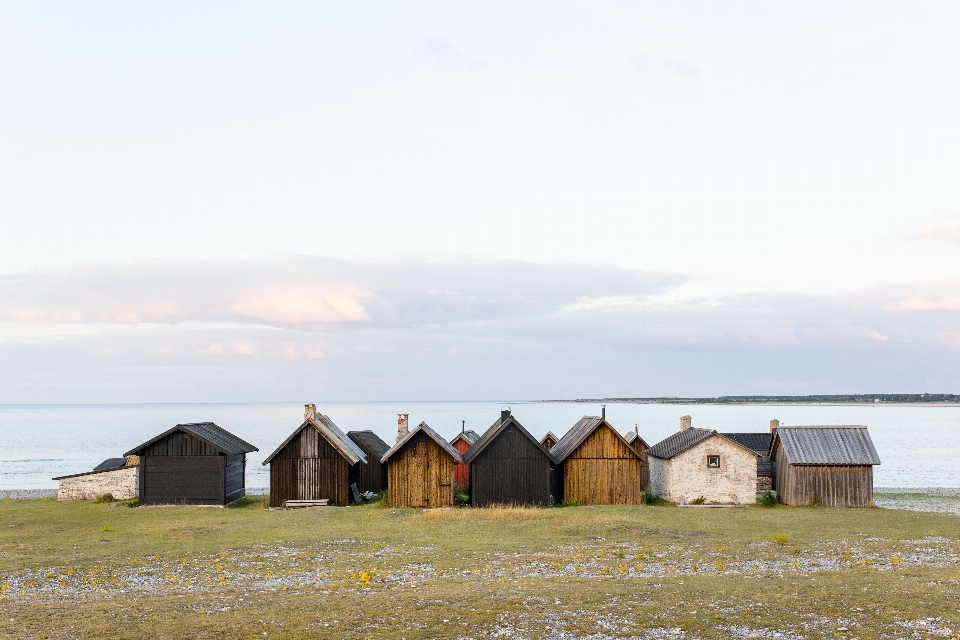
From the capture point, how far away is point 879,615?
1834 centimetres

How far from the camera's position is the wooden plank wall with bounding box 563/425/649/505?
47.2m

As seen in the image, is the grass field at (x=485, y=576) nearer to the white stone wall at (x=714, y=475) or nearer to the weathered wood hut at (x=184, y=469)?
the white stone wall at (x=714, y=475)

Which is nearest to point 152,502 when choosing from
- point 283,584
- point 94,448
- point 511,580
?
point 283,584

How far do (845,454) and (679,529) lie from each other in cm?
1708

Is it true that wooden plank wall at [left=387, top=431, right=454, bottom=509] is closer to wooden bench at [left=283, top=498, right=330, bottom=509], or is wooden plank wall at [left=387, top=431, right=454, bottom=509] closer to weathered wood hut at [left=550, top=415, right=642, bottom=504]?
wooden bench at [left=283, top=498, right=330, bottom=509]

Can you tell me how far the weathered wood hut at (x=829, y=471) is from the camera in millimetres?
46281

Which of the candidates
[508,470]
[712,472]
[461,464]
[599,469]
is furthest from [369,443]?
[712,472]

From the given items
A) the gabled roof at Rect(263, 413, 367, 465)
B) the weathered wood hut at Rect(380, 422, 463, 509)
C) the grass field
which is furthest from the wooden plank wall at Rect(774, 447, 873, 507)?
the gabled roof at Rect(263, 413, 367, 465)

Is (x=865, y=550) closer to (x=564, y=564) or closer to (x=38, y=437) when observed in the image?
(x=564, y=564)

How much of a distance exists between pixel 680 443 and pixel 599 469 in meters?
5.82

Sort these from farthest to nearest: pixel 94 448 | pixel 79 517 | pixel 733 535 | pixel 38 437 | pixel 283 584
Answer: pixel 38 437 → pixel 94 448 → pixel 79 517 → pixel 733 535 → pixel 283 584

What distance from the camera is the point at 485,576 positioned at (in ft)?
79.2

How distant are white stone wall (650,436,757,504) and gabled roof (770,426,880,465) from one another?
2469mm

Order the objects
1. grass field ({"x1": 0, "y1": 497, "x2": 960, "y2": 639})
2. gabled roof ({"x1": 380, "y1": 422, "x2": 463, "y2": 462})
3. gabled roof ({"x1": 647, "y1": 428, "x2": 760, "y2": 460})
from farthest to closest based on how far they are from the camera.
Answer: gabled roof ({"x1": 647, "y1": 428, "x2": 760, "y2": 460}) → gabled roof ({"x1": 380, "y1": 422, "x2": 463, "y2": 462}) → grass field ({"x1": 0, "y1": 497, "x2": 960, "y2": 639})
